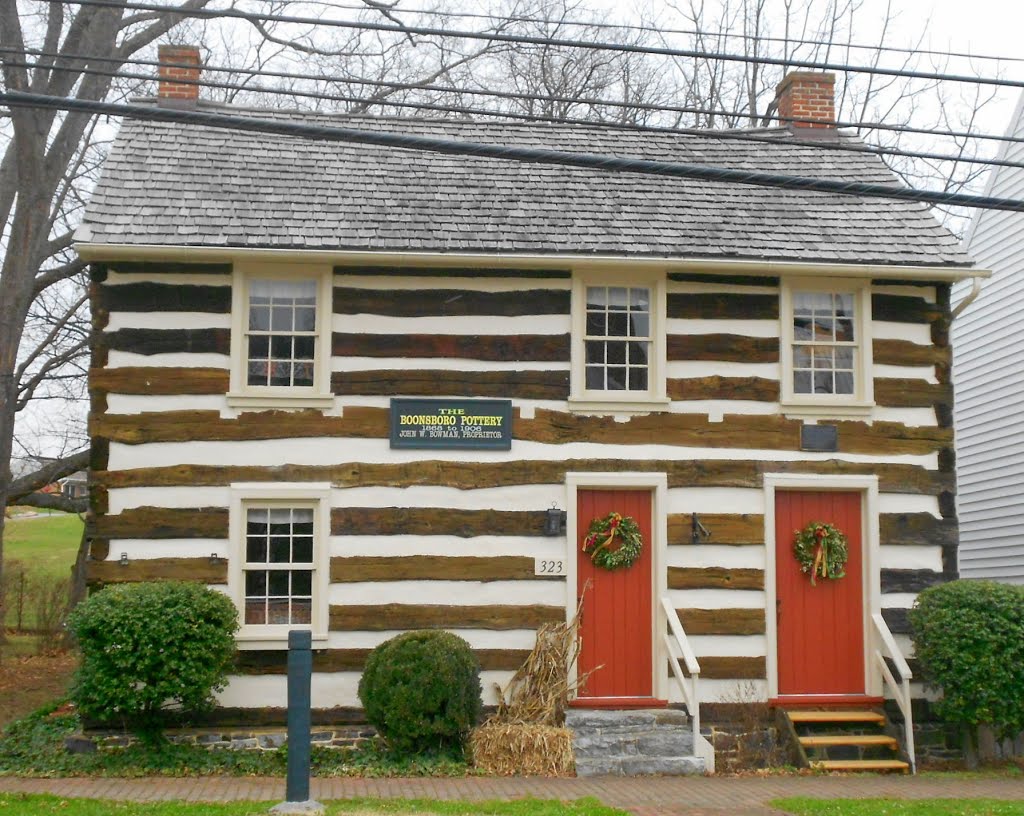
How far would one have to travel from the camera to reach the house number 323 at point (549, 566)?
1198 centimetres

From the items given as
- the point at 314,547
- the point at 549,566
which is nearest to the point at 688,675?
the point at 549,566

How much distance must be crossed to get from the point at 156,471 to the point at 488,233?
4.23 m

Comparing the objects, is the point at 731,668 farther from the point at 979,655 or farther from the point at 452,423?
the point at 452,423

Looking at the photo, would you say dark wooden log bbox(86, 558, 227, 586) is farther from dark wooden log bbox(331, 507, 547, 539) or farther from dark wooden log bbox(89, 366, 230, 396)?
dark wooden log bbox(89, 366, 230, 396)

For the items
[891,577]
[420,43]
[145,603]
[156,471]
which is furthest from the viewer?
[420,43]

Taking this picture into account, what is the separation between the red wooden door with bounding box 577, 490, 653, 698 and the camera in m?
12.1

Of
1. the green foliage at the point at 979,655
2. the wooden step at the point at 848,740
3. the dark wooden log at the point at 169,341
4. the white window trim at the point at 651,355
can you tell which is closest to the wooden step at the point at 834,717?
the wooden step at the point at 848,740

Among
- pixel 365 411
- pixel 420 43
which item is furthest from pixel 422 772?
pixel 420 43

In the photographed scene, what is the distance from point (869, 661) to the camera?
40.7 feet

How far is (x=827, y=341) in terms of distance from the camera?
1273cm

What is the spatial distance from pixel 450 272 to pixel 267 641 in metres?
4.23

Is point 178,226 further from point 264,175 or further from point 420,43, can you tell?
point 420,43

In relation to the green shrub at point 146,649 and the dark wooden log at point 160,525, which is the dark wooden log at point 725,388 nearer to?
the dark wooden log at point 160,525

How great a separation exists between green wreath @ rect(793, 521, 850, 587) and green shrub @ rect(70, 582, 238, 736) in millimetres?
6001
